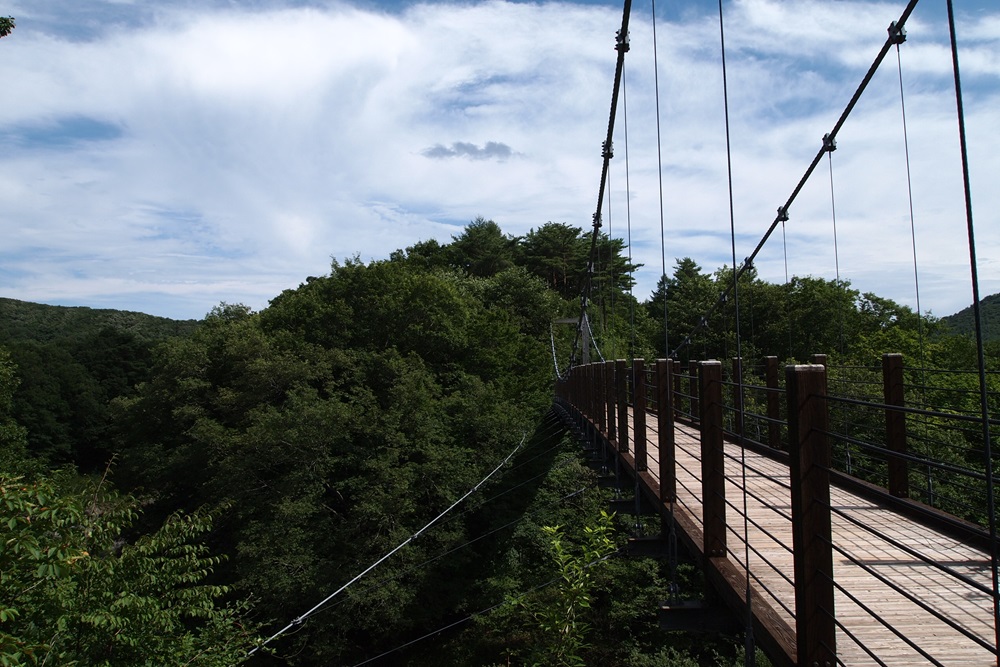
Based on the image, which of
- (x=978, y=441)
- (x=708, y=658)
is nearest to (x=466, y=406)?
(x=708, y=658)

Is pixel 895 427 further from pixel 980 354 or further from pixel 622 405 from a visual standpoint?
pixel 980 354

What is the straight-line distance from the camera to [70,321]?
168 ft

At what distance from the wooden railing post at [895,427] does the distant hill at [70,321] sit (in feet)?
163

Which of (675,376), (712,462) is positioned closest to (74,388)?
(675,376)

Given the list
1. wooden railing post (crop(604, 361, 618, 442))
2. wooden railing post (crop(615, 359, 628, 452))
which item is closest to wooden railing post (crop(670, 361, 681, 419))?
wooden railing post (crop(615, 359, 628, 452))

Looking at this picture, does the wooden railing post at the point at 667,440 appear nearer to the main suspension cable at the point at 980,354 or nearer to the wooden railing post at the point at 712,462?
the wooden railing post at the point at 712,462

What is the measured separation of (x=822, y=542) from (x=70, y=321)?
59.8 m

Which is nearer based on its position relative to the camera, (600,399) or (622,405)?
(622,405)

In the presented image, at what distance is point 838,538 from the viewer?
2512mm

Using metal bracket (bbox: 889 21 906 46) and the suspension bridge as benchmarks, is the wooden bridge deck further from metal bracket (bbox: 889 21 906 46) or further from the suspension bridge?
metal bracket (bbox: 889 21 906 46)

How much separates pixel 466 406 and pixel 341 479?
129 inches

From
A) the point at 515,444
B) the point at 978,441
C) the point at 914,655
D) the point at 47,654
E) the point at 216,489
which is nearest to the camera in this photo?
the point at 914,655

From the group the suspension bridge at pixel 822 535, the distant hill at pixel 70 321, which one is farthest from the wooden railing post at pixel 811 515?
the distant hill at pixel 70 321

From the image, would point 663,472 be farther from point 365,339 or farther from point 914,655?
point 365,339
